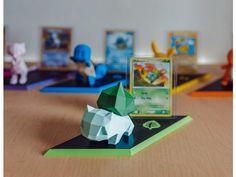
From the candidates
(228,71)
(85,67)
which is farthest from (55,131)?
(228,71)

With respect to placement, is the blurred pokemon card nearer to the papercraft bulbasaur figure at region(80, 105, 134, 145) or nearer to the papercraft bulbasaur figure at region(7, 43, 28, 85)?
the papercraft bulbasaur figure at region(80, 105, 134, 145)

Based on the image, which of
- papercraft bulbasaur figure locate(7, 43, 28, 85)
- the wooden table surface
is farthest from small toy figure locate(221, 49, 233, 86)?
papercraft bulbasaur figure locate(7, 43, 28, 85)

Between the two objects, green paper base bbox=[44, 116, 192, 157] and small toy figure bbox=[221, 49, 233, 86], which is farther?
small toy figure bbox=[221, 49, 233, 86]

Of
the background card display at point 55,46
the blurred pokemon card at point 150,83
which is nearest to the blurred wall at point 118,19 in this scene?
the background card display at point 55,46

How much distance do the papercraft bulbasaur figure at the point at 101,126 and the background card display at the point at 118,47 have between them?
0.75m

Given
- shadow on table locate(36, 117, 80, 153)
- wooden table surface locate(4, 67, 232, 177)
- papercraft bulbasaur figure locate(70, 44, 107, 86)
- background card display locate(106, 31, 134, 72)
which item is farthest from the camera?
background card display locate(106, 31, 134, 72)

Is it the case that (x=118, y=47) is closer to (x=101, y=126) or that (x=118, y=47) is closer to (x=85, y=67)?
(x=85, y=67)

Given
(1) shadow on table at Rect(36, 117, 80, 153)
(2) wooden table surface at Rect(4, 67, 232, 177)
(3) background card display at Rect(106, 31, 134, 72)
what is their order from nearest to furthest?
(2) wooden table surface at Rect(4, 67, 232, 177), (1) shadow on table at Rect(36, 117, 80, 153), (3) background card display at Rect(106, 31, 134, 72)

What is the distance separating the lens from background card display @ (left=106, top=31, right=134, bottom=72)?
58.0 inches

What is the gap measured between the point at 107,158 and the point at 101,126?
0.19 feet

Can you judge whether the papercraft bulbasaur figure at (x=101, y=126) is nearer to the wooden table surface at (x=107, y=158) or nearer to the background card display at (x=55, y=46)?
the wooden table surface at (x=107, y=158)

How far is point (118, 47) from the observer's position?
4.85ft

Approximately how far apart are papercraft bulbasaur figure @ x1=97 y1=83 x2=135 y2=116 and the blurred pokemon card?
0.12m

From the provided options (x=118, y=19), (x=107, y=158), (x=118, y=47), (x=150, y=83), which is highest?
(x=118, y=19)
